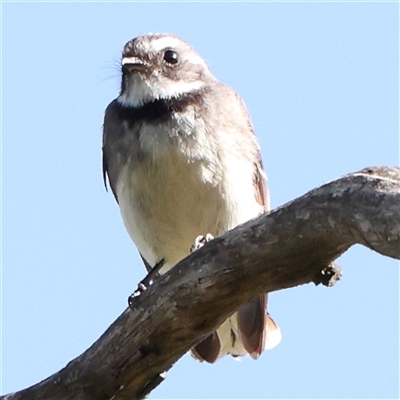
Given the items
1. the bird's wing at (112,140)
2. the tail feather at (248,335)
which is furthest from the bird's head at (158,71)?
the tail feather at (248,335)

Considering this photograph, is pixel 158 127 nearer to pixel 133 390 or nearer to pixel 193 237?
pixel 193 237

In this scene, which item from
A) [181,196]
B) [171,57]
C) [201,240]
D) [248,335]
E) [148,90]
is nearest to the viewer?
[201,240]

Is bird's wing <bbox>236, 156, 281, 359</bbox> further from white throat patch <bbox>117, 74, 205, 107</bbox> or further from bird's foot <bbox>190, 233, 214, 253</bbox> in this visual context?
white throat patch <bbox>117, 74, 205, 107</bbox>

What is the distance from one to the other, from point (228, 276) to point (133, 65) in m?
2.76

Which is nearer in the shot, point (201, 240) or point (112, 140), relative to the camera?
point (201, 240)

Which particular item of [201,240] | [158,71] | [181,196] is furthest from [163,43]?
[201,240]

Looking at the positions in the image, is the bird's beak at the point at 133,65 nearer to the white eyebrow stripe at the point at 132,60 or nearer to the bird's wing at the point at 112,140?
the white eyebrow stripe at the point at 132,60

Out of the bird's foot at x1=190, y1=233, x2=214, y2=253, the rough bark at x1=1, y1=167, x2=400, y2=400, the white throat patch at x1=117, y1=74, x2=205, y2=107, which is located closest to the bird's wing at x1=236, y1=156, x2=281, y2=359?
the bird's foot at x1=190, y1=233, x2=214, y2=253

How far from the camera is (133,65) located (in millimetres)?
8070

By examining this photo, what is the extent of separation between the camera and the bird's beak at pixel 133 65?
8.08 m

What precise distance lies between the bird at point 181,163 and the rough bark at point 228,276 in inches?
56.8

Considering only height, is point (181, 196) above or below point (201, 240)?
above

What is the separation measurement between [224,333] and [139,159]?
5.51 ft

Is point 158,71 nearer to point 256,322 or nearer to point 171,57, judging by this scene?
point 171,57
